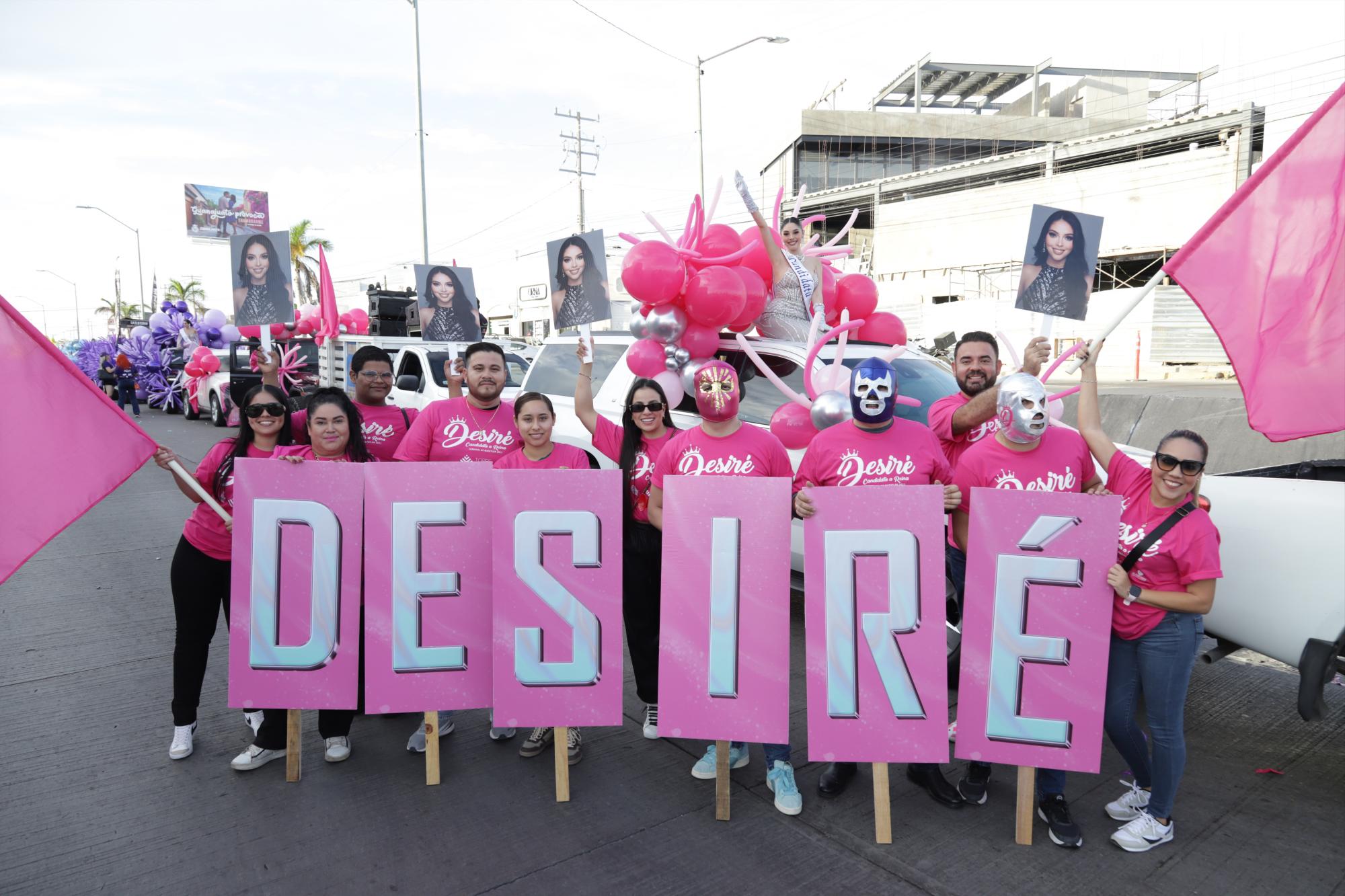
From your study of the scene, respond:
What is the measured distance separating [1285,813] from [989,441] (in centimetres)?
190

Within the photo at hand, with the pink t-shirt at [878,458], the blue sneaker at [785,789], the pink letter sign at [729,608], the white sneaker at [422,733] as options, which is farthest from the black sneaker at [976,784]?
the white sneaker at [422,733]

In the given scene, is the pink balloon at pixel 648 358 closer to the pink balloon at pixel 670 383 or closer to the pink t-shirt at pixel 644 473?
the pink balloon at pixel 670 383

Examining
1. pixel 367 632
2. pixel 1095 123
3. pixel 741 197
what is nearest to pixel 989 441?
pixel 741 197

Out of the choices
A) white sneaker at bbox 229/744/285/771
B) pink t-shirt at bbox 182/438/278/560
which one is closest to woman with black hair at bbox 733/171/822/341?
pink t-shirt at bbox 182/438/278/560

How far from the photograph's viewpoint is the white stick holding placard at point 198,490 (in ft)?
12.6

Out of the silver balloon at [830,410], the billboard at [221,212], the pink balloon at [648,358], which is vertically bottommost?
the silver balloon at [830,410]

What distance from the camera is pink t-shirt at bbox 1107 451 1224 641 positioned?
3098 mm

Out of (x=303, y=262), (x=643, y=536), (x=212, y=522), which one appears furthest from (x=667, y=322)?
(x=303, y=262)

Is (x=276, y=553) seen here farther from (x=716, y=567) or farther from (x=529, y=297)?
(x=529, y=297)

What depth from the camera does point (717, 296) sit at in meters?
5.15

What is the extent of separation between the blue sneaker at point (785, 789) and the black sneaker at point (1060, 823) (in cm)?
97

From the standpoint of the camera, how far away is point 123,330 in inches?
1227

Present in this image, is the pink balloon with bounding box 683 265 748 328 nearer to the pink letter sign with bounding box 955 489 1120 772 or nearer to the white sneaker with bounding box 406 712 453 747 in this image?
the pink letter sign with bounding box 955 489 1120 772

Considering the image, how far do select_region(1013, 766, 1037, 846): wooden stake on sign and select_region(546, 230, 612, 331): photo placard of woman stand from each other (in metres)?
3.78
